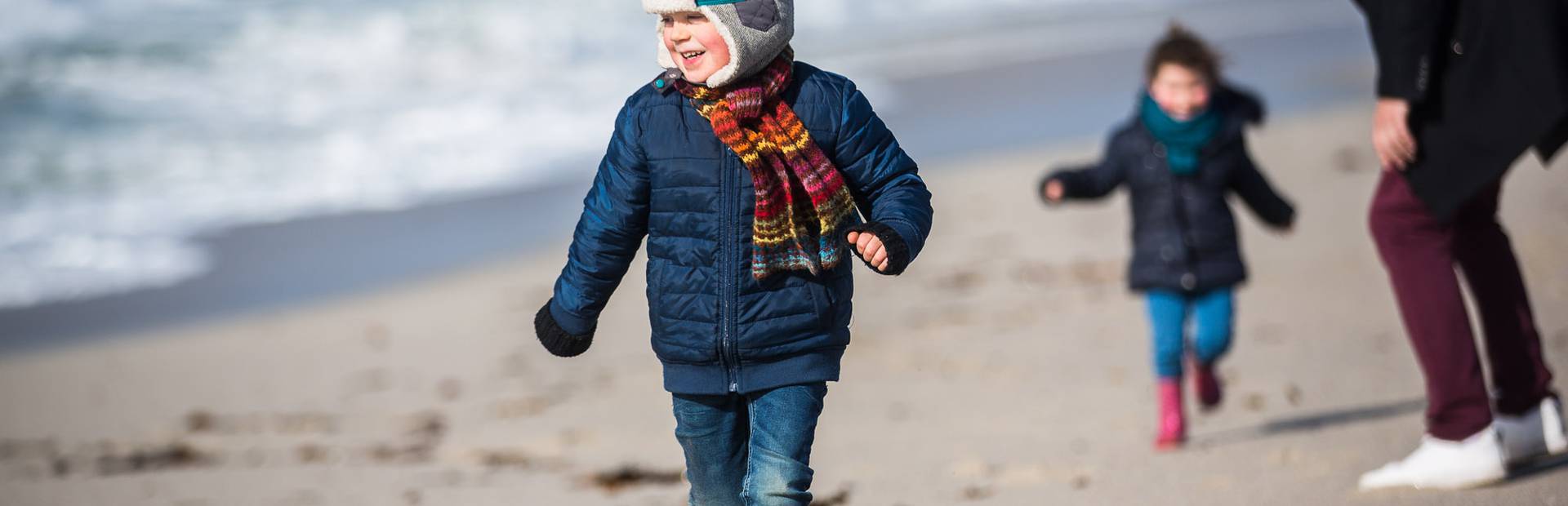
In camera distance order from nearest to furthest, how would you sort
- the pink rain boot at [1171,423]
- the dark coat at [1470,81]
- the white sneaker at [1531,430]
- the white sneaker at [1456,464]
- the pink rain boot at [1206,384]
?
the dark coat at [1470,81] → the white sneaker at [1456,464] → the white sneaker at [1531,430] → the pink rain boot at [1171,423] → the pink rain boot at [1206,384]

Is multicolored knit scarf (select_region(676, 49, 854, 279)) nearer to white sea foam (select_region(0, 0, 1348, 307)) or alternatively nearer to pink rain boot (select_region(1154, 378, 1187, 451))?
pink rain boot (select_region(1154, 378, 1187, 451))

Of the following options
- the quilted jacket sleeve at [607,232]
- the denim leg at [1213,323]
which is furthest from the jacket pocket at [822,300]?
the denim leg at [1213,323]

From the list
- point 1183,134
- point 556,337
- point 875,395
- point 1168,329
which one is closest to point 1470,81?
point 1183,134

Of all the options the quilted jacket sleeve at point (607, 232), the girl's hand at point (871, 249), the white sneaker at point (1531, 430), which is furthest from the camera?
the white sneaker at point (1531, 430)

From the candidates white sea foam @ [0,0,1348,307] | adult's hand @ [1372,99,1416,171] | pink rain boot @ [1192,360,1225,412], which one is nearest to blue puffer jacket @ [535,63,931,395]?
adult's hand @ [1372,99,1416,171]

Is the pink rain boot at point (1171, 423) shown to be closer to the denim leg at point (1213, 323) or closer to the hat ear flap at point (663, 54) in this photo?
the denim leg at point (1213, 323)

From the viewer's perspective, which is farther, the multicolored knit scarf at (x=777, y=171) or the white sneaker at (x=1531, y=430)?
the white sneaker at (x=1531, y=430)

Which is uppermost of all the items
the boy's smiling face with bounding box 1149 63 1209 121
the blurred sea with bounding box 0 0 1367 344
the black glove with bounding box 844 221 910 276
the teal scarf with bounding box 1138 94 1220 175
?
the blurred sea with bounding box 0 0 1367 344

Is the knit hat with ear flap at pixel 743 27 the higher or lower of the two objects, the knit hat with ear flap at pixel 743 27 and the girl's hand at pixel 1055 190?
the higher

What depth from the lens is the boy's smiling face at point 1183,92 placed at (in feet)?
17.7

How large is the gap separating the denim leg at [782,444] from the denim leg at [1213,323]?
7.61ft

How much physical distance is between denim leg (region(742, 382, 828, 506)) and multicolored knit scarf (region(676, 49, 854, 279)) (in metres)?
0.27

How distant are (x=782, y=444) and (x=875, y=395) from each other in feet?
9.58

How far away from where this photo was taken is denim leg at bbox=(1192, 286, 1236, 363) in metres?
5.33
